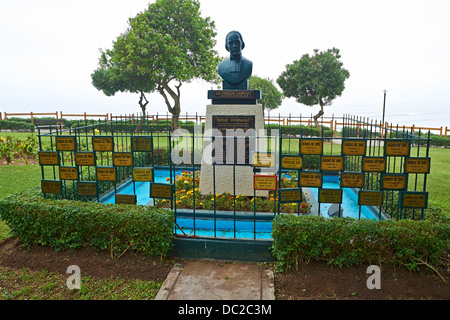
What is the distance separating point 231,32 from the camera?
7066 millimetres

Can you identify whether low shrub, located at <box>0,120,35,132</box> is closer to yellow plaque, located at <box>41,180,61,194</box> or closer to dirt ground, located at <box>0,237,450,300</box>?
yellow plaque, located at <box>41,180,61,194</box>

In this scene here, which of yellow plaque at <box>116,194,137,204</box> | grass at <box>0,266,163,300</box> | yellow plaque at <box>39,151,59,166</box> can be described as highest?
yellow plaque at <box>39,151,59,166</box>

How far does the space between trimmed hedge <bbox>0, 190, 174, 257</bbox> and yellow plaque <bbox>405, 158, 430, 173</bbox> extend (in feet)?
11.4

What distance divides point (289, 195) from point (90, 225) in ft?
9.59

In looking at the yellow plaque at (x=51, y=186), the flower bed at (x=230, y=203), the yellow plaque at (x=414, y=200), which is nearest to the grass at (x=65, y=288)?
the yellow plaque at (x=51, y=186)

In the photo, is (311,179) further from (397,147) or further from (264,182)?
(397,147)

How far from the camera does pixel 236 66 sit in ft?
24.1

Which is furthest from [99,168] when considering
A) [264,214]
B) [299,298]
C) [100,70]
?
[100,70]

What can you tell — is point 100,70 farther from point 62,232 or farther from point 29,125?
point 62,232

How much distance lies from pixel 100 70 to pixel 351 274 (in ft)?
92.6

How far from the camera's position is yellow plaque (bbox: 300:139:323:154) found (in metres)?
4.88

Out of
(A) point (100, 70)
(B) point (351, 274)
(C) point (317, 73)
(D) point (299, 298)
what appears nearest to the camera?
(D) point (299, 298)

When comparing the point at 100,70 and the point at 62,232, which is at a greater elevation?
the point at 100,70

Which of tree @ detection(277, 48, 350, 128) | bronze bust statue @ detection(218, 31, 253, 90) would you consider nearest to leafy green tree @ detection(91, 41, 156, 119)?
tree @ detection(277, 48, 350, 128)
